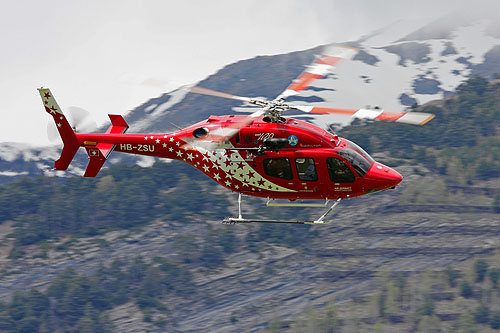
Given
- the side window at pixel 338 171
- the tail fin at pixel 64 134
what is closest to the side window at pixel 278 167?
the side window at pixel 338 171

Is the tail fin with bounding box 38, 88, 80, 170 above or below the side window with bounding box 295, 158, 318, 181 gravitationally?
above

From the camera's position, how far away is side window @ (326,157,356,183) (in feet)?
105

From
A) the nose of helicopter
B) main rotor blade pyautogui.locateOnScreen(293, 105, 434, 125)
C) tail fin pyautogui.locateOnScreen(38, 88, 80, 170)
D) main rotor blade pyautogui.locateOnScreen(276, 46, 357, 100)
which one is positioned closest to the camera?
main rotor blade pyautogui.locateOnScreen(293, 105, 434, 125)

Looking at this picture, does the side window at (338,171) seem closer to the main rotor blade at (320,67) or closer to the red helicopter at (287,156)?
Answer: the red helicopter at (287,156)

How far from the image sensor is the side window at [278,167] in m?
32.4

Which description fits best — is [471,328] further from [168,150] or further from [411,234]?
[168,150]

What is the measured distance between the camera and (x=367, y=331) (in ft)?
562

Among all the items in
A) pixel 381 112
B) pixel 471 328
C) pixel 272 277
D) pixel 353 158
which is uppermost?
pixel 381 112

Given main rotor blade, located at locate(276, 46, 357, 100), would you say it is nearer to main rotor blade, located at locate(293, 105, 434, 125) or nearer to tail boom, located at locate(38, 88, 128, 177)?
main rotor blade, located at locate(293, 105, 434, 125)

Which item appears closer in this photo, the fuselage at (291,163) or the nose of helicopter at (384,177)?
the fuselage at (291,163)

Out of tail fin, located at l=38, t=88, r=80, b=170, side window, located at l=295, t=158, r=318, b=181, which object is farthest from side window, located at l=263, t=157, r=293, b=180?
tail fin, located at l=38, t=88, r=80, b=170

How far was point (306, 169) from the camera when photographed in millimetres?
32312

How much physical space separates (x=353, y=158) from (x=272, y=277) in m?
153

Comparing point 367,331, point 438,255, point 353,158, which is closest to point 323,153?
point 353,158
